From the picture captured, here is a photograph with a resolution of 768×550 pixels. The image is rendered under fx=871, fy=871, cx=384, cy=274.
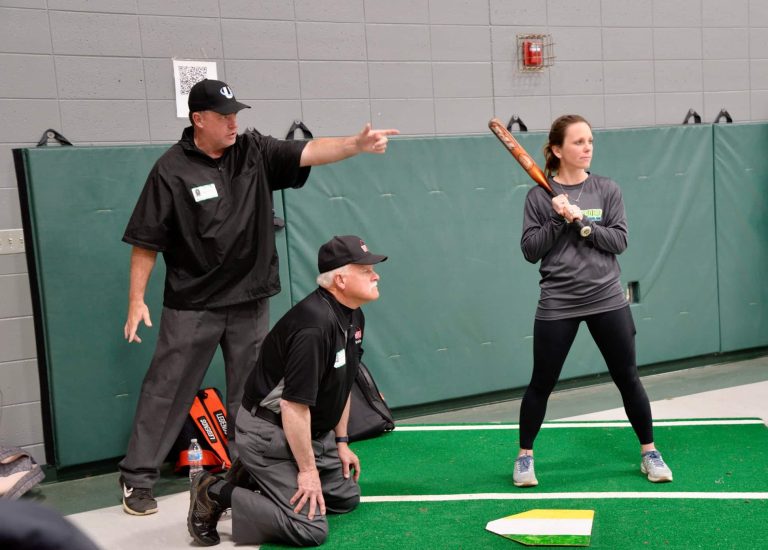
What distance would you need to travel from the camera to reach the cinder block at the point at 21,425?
A: 4805 millimetres

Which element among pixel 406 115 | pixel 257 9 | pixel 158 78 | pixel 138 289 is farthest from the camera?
pixel 406 115

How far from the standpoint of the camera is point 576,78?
6.50 meters

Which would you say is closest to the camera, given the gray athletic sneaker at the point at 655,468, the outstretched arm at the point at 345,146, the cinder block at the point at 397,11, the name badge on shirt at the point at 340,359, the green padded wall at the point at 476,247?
the name badge on shirt at the point at 340,359

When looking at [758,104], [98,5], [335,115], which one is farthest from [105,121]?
[758,104]

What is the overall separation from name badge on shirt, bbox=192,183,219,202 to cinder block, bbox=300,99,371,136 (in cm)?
152

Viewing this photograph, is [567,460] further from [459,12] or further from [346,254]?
[459,12]

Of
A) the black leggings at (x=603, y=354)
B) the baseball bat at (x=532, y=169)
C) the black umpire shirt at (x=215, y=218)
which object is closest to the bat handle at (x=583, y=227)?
the baseball bat at (x=532, y=169)

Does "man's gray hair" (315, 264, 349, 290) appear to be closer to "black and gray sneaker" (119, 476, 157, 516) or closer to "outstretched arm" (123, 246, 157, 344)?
"outstretched arm" (123, 246, 157, 344)

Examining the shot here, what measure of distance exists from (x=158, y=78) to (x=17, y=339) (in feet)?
5.62

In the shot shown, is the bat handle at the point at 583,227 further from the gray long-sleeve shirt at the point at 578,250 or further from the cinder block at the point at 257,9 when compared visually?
the cinder block at the point at 257,9

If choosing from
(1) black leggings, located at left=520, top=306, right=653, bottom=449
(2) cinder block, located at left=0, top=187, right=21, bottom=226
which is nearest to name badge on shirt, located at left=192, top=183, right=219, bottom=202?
(2) cinder block, located at left=0, top=187, right=21, bottom=226

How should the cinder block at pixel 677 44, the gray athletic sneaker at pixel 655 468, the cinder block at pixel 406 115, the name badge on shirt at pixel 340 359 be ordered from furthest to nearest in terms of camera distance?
the cinder block at pixel 677 44 → the cinder block at pixel 406 115 → the gray athletic sneaker at pixel 655 468 → the name badge on shirt at pixel 340 359

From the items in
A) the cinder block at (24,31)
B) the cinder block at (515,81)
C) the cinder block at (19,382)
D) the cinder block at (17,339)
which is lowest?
the cinder block at (19,382)

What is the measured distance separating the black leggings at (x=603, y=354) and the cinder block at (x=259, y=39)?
8.39 feet
